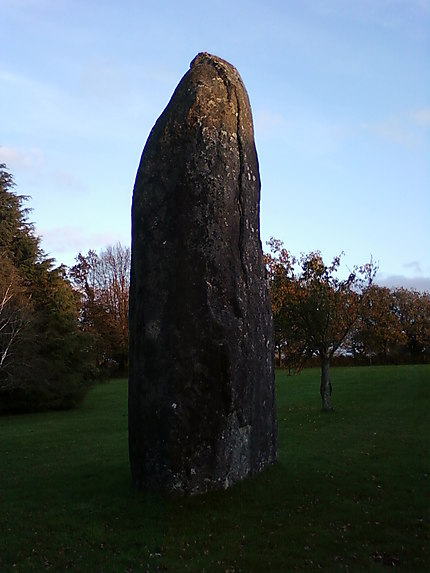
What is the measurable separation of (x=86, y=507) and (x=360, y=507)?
14.2ft

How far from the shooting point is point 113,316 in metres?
61.7

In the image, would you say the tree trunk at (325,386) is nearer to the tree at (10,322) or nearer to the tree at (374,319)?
the tree at (374,319)

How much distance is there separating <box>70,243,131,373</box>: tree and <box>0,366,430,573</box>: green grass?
39.9 m

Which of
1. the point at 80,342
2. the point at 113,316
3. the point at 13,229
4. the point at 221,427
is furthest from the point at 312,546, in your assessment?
the point at 113,316

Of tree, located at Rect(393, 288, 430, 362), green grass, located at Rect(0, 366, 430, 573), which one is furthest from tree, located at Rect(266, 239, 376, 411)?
tree, located at Rect(393, 288, 430, 362)

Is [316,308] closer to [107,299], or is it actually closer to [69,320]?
[69,320]

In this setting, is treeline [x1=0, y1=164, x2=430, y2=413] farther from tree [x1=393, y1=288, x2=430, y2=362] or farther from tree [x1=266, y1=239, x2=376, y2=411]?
tree [x1=393, y1=288, x2=430, y2=362]

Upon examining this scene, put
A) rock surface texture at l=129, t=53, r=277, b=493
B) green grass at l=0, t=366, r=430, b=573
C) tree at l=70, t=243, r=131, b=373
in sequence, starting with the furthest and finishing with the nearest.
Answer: tree at l=70, t=243, r=131, b=373
rock surface texture at l=129, t=53, r=277, b=493
green grass at l=0, t=366, r=430, b=573

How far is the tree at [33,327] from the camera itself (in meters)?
31.3

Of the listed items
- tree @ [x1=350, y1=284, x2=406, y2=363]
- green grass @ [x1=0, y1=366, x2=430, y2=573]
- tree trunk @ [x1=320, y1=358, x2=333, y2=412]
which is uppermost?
tree @ [x1=350, y1=284, x2=406, y2=363]

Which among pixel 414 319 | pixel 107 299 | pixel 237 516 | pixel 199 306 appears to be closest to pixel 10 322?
pixel 199 306

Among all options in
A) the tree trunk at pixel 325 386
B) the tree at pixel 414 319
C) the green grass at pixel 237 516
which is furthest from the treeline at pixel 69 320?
the tree at pixel 414 319

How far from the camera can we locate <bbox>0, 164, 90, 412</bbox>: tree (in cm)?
3128

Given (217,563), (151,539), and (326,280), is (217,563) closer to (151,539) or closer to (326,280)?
(151,539)
